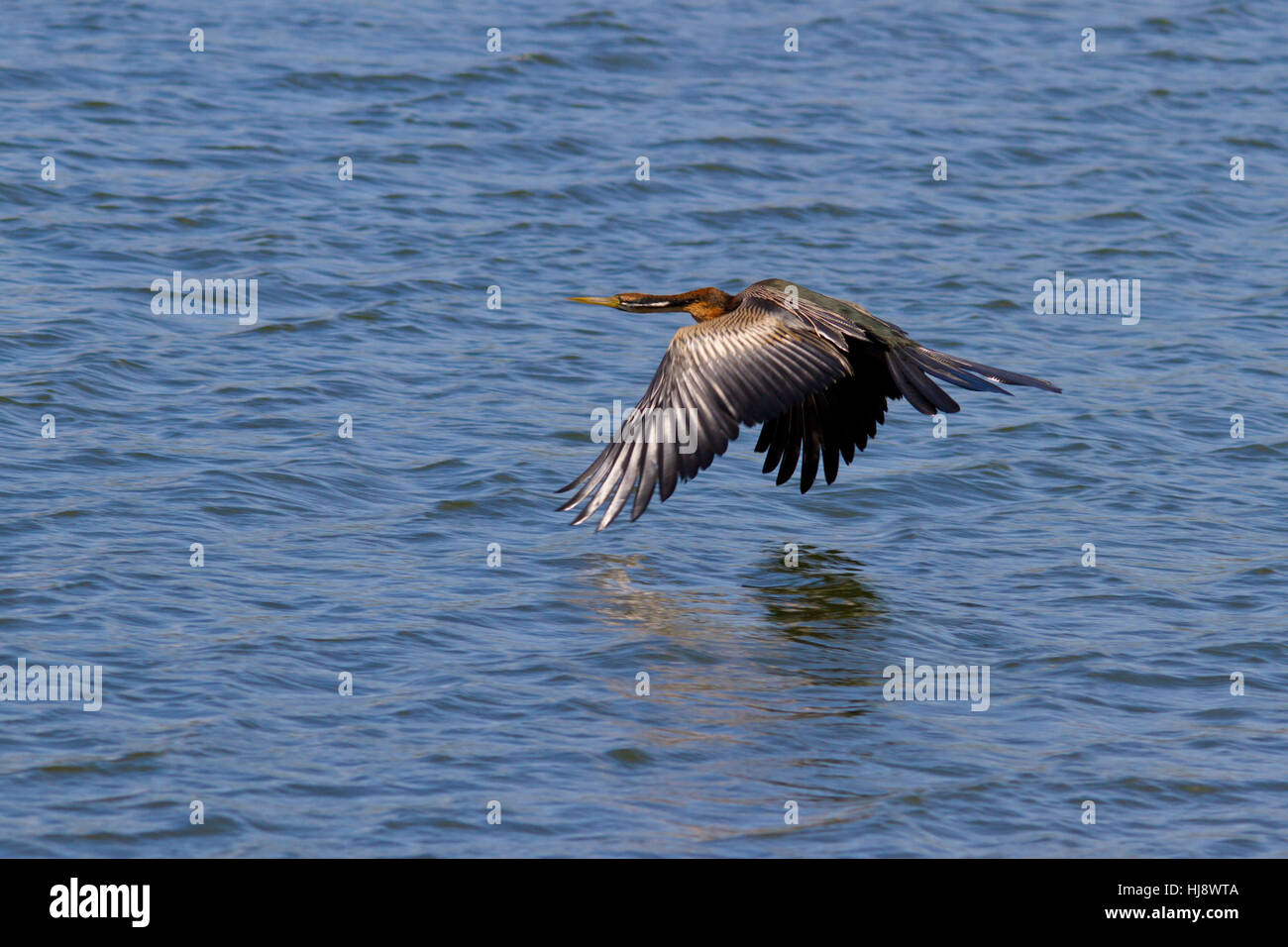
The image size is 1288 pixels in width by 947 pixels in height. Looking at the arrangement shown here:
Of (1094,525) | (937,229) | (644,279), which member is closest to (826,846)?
(1094,525)

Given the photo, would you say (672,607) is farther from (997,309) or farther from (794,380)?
(997,309)

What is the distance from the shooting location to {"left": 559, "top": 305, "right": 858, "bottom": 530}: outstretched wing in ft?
23.1

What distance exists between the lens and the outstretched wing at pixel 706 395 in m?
7.05

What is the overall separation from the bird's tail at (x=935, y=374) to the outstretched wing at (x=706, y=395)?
39 cm

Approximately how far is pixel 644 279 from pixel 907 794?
6.62 meters
